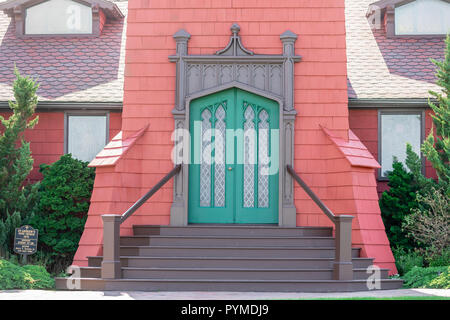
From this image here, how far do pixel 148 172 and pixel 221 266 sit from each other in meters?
2.72

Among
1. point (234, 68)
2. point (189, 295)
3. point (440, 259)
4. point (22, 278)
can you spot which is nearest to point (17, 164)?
point (22, 278)

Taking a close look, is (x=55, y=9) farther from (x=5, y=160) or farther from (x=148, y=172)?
(x=148, y=172)

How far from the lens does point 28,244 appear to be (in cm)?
1362

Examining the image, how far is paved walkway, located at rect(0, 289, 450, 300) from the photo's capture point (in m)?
10.0

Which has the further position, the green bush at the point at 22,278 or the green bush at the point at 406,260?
the green bush at the point at 406,260

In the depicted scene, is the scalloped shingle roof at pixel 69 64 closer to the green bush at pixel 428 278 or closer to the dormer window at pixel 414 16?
the dormer window at pixel 414 16

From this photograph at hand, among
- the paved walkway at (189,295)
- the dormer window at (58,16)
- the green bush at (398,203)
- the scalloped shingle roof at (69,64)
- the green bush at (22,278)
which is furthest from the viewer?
the dormer window at (58,16)

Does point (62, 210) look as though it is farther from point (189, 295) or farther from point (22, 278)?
point (189, 295)

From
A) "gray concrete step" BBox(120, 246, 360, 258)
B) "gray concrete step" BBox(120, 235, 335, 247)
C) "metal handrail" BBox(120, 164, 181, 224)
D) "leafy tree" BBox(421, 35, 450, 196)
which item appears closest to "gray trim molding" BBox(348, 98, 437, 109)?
"leafy tree" BBox(421, 35, 450, 196)

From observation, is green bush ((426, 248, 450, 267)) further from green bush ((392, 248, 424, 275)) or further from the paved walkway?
the paved walkway

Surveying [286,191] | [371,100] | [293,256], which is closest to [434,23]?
[371,100]

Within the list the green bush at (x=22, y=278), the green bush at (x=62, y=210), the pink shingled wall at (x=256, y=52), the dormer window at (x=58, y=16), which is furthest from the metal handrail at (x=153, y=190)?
the dormer window at (x=58, y=16)

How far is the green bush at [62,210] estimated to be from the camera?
47.9 ft

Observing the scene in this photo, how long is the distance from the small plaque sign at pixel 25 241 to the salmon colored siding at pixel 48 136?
2706 millimetres
